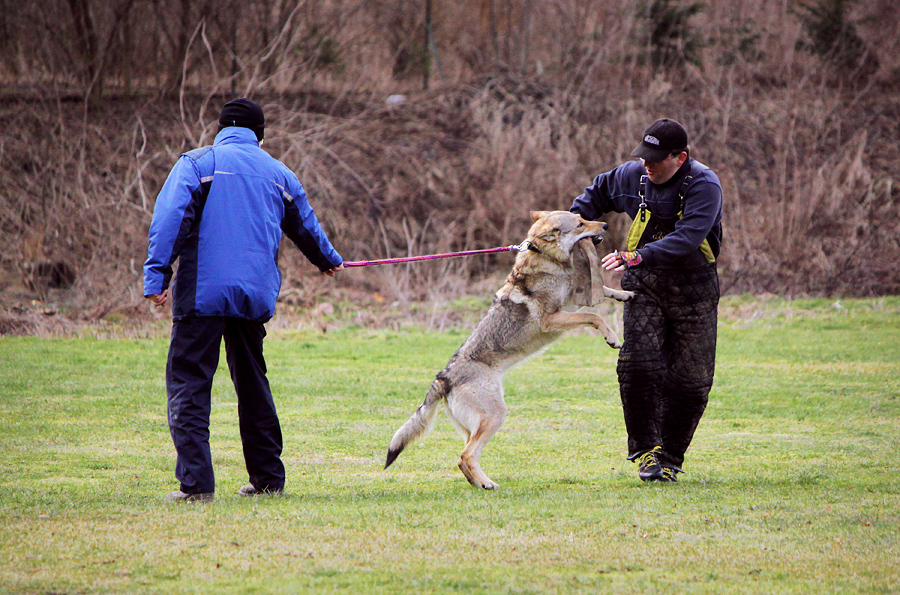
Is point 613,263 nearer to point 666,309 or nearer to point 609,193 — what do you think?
point 666,309

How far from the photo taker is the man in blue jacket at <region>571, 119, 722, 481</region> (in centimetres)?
564

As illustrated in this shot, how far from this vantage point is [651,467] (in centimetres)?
580

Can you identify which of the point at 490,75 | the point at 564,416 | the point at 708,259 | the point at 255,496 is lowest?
the point at 564,416

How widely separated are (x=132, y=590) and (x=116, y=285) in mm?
12721

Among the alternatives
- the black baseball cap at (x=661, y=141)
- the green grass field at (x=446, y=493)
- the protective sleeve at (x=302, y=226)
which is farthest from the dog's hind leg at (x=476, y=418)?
the black baseball cap at (x=661, y=141)

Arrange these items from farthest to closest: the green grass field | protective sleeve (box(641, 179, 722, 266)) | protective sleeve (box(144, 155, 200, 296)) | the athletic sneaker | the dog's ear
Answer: the dog's ear < the athletic sneaker < protective sleeve (box(641, 179, 722, 266)) < protective sleeve (box(144, 155, 200, 296)) < the green grass field

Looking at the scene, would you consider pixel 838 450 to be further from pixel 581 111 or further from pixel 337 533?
pixel 581 111

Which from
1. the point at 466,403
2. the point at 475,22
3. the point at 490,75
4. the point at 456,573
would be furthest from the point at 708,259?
the point at 475,22

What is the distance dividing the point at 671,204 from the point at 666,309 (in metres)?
0.68

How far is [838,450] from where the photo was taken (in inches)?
280

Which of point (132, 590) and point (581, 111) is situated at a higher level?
point (581, 111)

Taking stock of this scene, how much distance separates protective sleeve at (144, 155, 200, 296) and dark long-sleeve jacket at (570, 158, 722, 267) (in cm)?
265

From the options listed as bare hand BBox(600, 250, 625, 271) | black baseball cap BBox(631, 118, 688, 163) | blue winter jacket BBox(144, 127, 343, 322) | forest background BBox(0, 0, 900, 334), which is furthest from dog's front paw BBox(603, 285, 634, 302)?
forest background BBox(0, 0, 900, 334)

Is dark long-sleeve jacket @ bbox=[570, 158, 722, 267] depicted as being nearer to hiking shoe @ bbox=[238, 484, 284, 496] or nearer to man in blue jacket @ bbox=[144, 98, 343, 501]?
man in blue jacket @ bbox=[144, 98, 343, 501]
